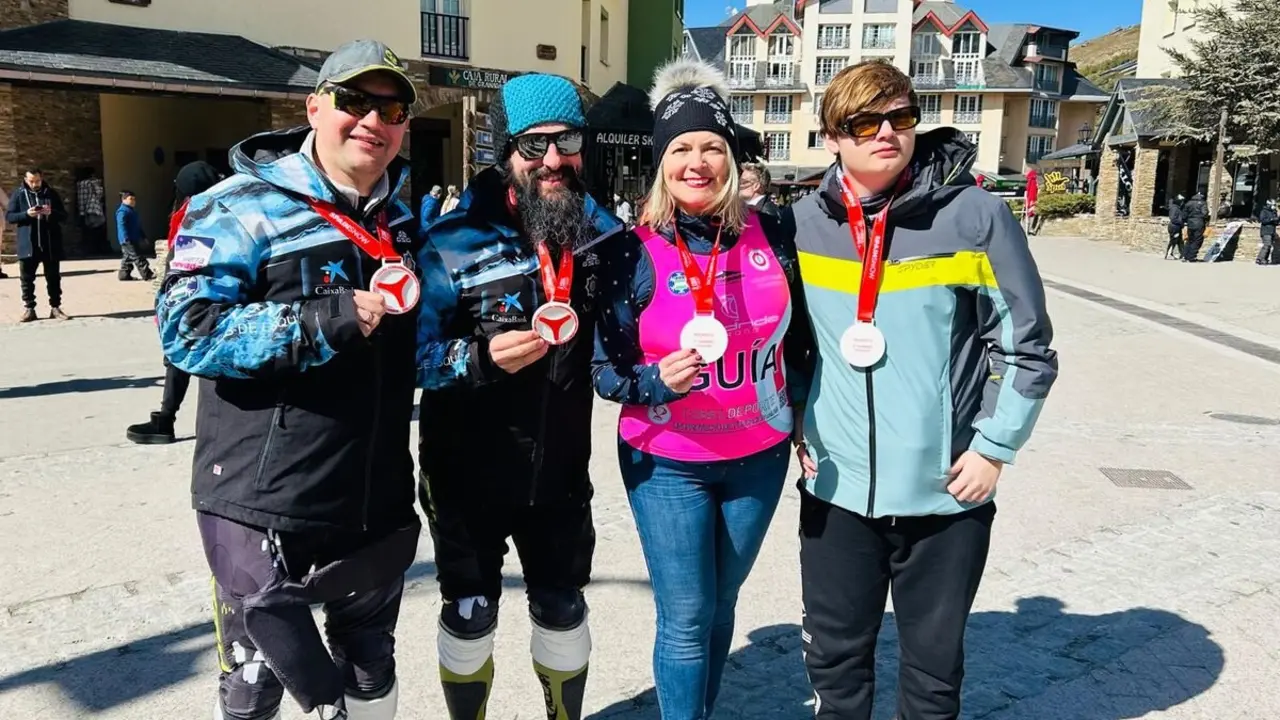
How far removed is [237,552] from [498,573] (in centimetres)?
81

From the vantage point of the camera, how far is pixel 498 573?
2.72 metres

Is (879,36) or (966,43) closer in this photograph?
(879,36)

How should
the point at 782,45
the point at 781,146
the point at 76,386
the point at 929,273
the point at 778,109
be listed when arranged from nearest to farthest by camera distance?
the point at 929,273 → the point at 76,386 → the point at 778,109 → the point at 781,146 → the point at 782,45

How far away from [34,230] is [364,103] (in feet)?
36.1

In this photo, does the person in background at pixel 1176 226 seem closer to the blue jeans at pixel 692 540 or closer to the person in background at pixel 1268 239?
the person in background at pixel 1268 239

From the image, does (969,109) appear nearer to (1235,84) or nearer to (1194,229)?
(1235,84)

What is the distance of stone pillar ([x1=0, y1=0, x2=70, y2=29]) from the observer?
1642 cm

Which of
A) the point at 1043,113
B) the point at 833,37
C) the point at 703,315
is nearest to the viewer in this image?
the point at 703,315

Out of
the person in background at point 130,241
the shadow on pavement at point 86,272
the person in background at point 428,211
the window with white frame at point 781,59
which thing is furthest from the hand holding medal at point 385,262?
the window with white frame at point 781,59

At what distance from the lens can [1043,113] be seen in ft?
244

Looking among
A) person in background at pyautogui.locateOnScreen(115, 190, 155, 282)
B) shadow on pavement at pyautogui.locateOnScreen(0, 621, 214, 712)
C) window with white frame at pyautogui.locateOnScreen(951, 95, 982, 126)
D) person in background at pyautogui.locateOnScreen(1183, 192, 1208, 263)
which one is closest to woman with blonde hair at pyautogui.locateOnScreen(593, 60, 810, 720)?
shadow on pavement at pyautogui.locateOnScreen(0, 621, 214, 712)

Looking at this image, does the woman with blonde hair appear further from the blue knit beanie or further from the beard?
the blue knit beanie

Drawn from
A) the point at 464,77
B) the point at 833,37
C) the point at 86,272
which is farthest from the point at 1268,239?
the point at 833,37

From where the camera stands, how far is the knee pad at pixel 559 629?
270 centimetres
